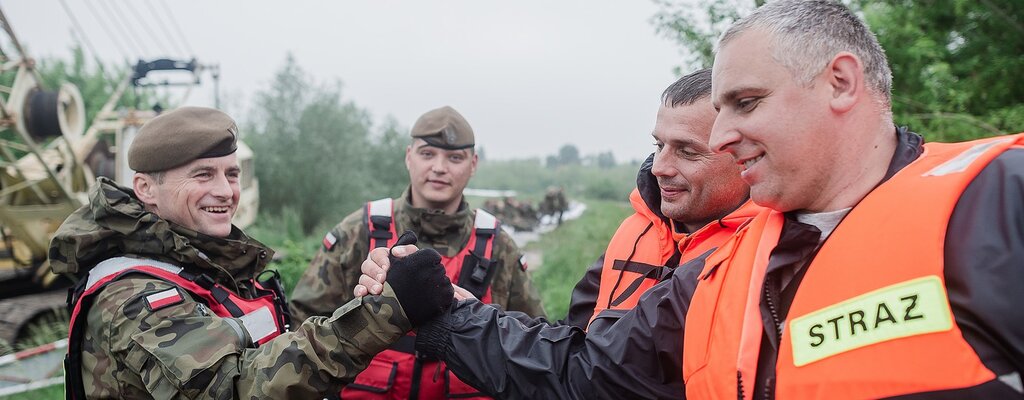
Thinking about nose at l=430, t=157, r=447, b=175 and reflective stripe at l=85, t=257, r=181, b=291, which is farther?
nose at l=430, t=157, r=447, b=175

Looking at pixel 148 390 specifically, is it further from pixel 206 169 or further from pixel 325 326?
pixel 206 169

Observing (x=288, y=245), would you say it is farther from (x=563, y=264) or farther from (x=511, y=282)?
(x=563, y=264)

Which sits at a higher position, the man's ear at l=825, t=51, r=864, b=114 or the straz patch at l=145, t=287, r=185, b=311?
the man's ear at l=825, t=51, r=864, b=114

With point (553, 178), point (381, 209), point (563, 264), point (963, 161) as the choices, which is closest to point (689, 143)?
point (963, 161)

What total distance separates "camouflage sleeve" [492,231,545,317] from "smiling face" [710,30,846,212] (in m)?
2.24

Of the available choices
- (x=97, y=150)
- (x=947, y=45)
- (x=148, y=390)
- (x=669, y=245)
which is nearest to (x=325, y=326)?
(x=148, y=390)

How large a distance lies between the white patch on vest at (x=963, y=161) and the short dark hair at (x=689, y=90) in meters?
0.97

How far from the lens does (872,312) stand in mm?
1304

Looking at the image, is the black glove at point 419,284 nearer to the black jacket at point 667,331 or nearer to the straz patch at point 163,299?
the black jacket at point 667,331

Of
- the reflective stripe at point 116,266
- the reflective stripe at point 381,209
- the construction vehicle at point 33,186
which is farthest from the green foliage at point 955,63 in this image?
the construction vehicle at point 33,186

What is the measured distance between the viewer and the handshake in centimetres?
224

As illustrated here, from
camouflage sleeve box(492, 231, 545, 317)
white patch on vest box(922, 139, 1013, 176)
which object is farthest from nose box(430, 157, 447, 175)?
white patch on vest box(922, 139, 1013, 176)

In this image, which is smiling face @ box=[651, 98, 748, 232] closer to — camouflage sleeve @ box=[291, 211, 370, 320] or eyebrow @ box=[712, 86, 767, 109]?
eyebrow @ box=[712, 86, 767, 109]

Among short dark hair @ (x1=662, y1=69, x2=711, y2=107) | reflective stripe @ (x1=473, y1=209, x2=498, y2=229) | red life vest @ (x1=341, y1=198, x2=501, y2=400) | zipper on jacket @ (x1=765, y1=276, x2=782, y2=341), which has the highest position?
short dark hair @ (x1=662, y1=69, x2=711, y2=107)
